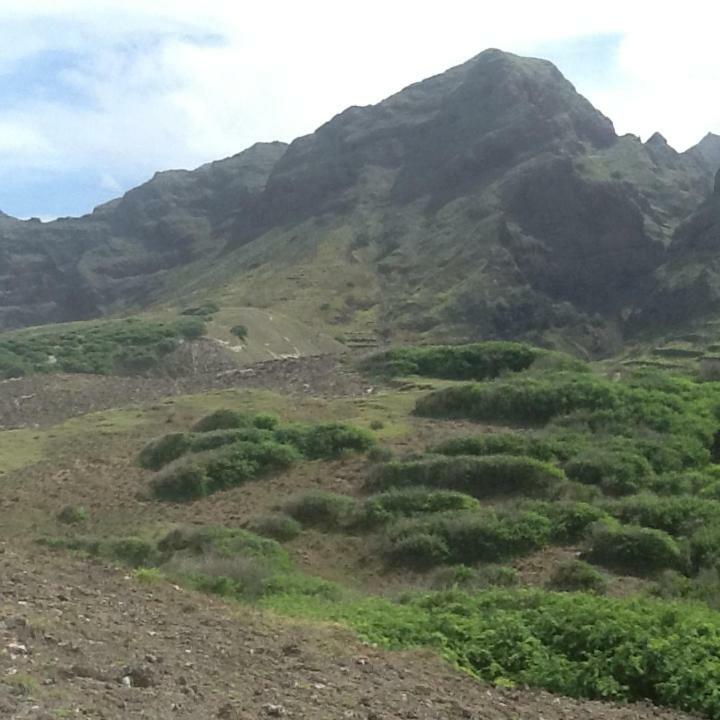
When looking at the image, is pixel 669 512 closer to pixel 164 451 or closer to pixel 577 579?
pixel 577 579

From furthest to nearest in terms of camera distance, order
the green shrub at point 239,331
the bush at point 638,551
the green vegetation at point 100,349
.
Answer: the green shrub at point 239,331
the green vegetation at point 100,349
the bush at point 638,551

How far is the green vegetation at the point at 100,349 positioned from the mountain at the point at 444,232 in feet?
92.8

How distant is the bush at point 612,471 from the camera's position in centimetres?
2839

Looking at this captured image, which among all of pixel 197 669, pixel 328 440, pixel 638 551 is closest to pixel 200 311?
pixel 328 440

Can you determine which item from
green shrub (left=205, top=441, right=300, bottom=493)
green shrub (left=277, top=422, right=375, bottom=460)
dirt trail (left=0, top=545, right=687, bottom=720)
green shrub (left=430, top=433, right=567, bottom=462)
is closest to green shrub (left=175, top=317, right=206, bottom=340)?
green shrub (left=277, top=422, right=375, bottom=460)

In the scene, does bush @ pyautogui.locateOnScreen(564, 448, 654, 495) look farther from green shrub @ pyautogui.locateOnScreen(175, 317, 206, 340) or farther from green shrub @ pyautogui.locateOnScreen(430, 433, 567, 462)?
green shrub @ pyautogui.locateOnScreen(175, 317, 206, 340)

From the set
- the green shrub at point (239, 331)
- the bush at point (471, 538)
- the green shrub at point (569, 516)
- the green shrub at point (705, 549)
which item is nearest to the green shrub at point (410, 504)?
the bush at point (471, 538)

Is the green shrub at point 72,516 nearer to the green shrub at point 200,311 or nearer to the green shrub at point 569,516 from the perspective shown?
the green shrub at point 569,516

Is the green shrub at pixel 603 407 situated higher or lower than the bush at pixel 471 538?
higher

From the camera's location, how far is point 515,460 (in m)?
29.0

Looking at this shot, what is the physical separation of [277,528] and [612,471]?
31.4 ft

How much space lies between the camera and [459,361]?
56000mm

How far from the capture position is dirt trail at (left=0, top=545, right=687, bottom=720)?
9.01 meters

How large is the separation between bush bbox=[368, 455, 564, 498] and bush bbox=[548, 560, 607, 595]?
591cm
